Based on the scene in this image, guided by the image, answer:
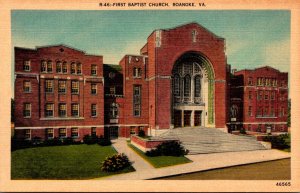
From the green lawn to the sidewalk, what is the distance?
0.74 meters

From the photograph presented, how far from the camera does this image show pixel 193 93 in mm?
22312

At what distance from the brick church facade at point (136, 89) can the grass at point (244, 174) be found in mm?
5930

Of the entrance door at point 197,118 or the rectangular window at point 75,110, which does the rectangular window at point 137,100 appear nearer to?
the rectangular window at point 75,110

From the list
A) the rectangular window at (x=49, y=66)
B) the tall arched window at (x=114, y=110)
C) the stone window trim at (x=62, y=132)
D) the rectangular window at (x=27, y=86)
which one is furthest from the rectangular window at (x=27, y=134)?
the tall arched window at (x=114, y=110)

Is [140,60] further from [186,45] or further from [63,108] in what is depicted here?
[63,108]

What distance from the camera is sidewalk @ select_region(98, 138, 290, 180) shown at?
12312 mm

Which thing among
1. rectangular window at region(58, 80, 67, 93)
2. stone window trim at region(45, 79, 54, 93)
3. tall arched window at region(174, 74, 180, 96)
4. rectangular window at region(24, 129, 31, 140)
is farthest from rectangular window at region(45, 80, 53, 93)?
tall arched window at region(174, 74, 180, 96)

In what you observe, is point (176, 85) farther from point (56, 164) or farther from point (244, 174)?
point (56, 164)

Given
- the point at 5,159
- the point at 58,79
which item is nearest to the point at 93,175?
the point at 5,159

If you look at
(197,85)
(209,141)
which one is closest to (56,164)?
(209,141)

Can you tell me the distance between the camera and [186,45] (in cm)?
2008

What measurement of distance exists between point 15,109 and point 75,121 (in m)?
4.55

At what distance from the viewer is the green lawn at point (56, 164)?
39.3ft

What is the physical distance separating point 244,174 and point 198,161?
112 inches
